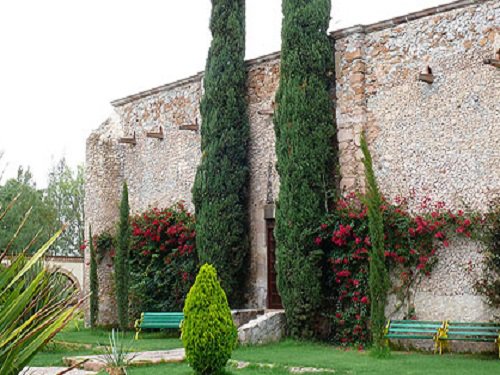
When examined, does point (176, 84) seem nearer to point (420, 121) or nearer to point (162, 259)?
point (162, 259)

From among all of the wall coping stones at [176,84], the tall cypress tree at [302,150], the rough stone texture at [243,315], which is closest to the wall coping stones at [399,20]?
the tall cypress tree at [302,150]

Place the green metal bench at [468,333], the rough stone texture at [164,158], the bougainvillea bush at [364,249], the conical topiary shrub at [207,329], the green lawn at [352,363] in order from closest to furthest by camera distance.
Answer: the conical topiary shrub at [207,329]
the green lawn at [352,363]
the green metal bench at [468,333]
the bougainvillea bush at [364,249]
the rough stone texture at [164,158]

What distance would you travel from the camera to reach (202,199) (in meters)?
14.2

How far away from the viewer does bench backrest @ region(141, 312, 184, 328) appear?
13.6 metres

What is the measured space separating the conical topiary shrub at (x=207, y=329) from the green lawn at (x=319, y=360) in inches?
22.5

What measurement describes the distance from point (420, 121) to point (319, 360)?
444 centimetres

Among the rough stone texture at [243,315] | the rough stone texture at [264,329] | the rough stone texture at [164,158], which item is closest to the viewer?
the rough stone texture at [264,329]

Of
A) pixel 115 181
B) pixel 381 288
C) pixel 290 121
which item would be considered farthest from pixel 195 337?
pixel 115 181

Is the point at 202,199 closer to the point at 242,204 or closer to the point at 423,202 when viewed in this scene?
the point at 242,204

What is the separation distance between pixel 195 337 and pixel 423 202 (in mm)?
4980

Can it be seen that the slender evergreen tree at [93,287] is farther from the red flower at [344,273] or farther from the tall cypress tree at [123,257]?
the red flower at [344,273]

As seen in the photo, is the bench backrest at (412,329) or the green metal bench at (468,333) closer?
the green metal bench at (468,333)

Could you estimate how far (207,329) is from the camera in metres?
8.20

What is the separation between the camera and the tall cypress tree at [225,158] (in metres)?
13.8
